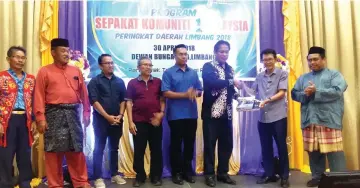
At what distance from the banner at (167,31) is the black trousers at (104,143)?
0.74m

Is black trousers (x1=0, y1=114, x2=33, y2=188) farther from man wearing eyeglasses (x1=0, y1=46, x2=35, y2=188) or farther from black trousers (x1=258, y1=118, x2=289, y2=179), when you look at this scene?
black trousers (x1=258, y1=118, x2=289, y2=179)

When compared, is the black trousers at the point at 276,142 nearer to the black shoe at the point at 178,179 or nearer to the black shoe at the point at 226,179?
the black shoe at the point at 226,179

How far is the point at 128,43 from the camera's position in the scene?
427 cm

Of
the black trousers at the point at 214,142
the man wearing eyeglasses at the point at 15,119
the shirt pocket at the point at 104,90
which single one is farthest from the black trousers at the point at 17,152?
the black trousers at the point at 214,142

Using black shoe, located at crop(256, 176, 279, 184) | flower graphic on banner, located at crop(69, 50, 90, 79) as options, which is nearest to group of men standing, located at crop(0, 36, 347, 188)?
black shoe, located at crop(256, 176, 279, 184)

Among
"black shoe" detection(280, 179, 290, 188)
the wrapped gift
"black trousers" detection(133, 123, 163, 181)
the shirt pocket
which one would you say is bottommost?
"black shoe" detection(280, 179, 290, 188)

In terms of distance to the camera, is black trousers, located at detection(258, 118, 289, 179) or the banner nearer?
black trousers, located at detection(258, 118, 289, 179)

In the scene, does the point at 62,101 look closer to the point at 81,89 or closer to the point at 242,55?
the point at 81,89

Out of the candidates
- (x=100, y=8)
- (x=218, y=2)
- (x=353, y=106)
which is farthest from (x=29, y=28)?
(x=353, y=106)

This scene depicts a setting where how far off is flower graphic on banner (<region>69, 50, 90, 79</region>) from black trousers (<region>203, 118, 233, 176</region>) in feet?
5.00

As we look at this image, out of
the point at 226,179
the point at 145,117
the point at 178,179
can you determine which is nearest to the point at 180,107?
the point at 145,117

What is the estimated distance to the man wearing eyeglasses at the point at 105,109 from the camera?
366 centimetres

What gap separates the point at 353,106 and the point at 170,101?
2.42 metres

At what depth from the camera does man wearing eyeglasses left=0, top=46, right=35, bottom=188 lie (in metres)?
3.20
